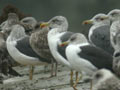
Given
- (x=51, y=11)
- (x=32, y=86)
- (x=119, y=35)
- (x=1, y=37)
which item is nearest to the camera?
(x=119, y=35)

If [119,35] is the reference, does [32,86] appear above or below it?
below

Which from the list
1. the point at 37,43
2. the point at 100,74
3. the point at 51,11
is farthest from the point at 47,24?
the point at 51,11

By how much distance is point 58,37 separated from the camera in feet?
40.9

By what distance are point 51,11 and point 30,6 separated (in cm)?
151

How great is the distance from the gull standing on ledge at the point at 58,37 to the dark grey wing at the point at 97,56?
101cm

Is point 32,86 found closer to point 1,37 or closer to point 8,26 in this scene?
point 1,37

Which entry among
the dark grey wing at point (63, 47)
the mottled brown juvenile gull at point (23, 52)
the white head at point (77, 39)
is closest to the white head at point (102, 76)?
the white head at point (77, 39)

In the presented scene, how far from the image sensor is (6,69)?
45.2 feet

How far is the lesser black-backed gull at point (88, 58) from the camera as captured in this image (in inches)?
414

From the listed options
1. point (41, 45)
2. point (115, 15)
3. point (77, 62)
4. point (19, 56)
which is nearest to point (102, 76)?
point (77, 62)

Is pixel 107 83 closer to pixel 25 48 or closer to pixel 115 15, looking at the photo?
pixel 115 15

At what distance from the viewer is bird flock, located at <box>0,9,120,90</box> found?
34.8 feet

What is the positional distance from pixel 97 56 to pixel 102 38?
1.89m

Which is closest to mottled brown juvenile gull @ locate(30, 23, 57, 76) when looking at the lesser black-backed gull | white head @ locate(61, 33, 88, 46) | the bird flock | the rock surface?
the bird flock
